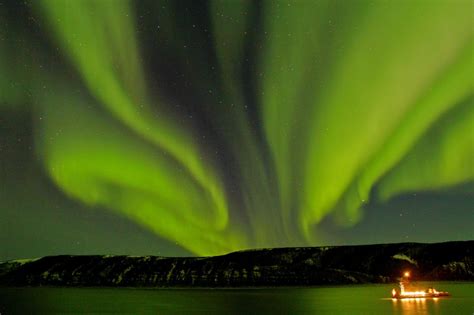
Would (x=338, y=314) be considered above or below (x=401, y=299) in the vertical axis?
below

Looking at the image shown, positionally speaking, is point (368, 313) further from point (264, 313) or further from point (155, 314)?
point (155, 314)

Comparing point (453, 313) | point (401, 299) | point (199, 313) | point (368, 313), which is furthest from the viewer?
point (401, 299)

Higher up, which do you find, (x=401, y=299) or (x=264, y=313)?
(x=401, y=299)

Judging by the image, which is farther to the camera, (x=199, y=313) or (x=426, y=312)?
(x=199, y=313)

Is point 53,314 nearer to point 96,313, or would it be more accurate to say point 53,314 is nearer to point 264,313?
point 96,313

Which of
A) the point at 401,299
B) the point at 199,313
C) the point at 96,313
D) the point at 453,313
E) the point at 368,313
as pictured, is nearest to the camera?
the point at 453,313

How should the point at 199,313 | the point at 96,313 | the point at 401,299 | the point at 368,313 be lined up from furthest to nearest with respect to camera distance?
the point at 401,299 → the point at 96,313 → the point at 199,313 → the point at 368,313

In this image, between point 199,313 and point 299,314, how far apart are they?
26475 millimetres

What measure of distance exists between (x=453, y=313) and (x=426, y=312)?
8031 mm

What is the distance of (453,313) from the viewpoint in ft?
413

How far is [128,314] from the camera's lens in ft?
468

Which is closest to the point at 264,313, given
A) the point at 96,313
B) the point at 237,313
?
the point at 237,313

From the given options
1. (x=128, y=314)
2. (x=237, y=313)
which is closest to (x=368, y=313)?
(x=237, y=313)

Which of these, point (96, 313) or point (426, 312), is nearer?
point (426, 312)
